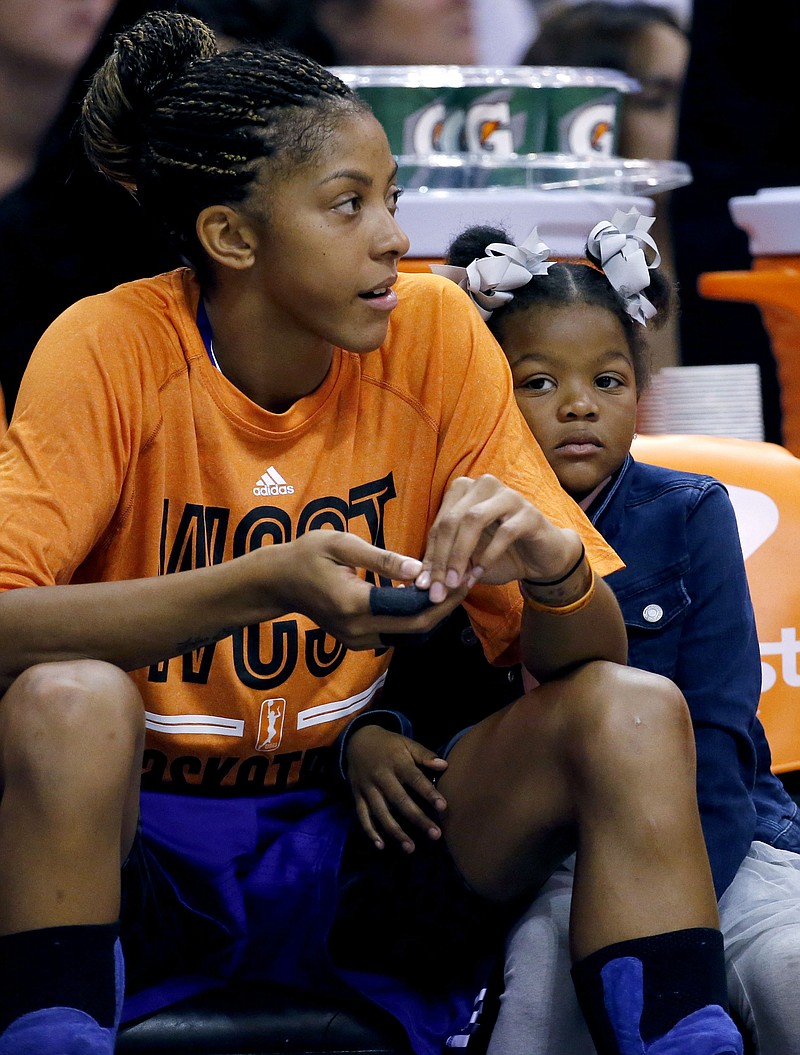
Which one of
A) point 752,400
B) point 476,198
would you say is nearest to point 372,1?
point 476,198

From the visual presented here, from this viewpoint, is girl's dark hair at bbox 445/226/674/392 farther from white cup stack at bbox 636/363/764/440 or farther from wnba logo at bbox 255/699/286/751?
white cup stack at bbox 636/363/764/440

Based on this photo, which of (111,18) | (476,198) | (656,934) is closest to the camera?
(656,934)

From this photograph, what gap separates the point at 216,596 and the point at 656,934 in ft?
1.33

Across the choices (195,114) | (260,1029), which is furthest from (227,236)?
(260,1029)

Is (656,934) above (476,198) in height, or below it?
below

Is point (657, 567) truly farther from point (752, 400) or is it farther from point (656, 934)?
point (752, 400)

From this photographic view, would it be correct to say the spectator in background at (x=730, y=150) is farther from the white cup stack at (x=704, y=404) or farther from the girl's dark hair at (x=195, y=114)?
the girl's dark hair at (x=195, y=114)

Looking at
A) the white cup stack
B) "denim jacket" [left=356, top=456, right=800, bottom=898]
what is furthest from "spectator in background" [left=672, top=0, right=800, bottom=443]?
"denim jacket" [left=356, top=456, right=800, bottom=898]

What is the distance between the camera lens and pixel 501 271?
1.42 m

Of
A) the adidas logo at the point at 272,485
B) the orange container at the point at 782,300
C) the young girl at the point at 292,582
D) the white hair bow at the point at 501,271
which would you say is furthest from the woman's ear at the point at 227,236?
the orange container at the point at 782,300

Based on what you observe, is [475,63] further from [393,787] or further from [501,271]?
[393,787]

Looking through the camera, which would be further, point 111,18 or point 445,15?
point 445,15

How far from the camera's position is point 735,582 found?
1.32 m

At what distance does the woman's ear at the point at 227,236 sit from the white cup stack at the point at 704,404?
1.33 metres
